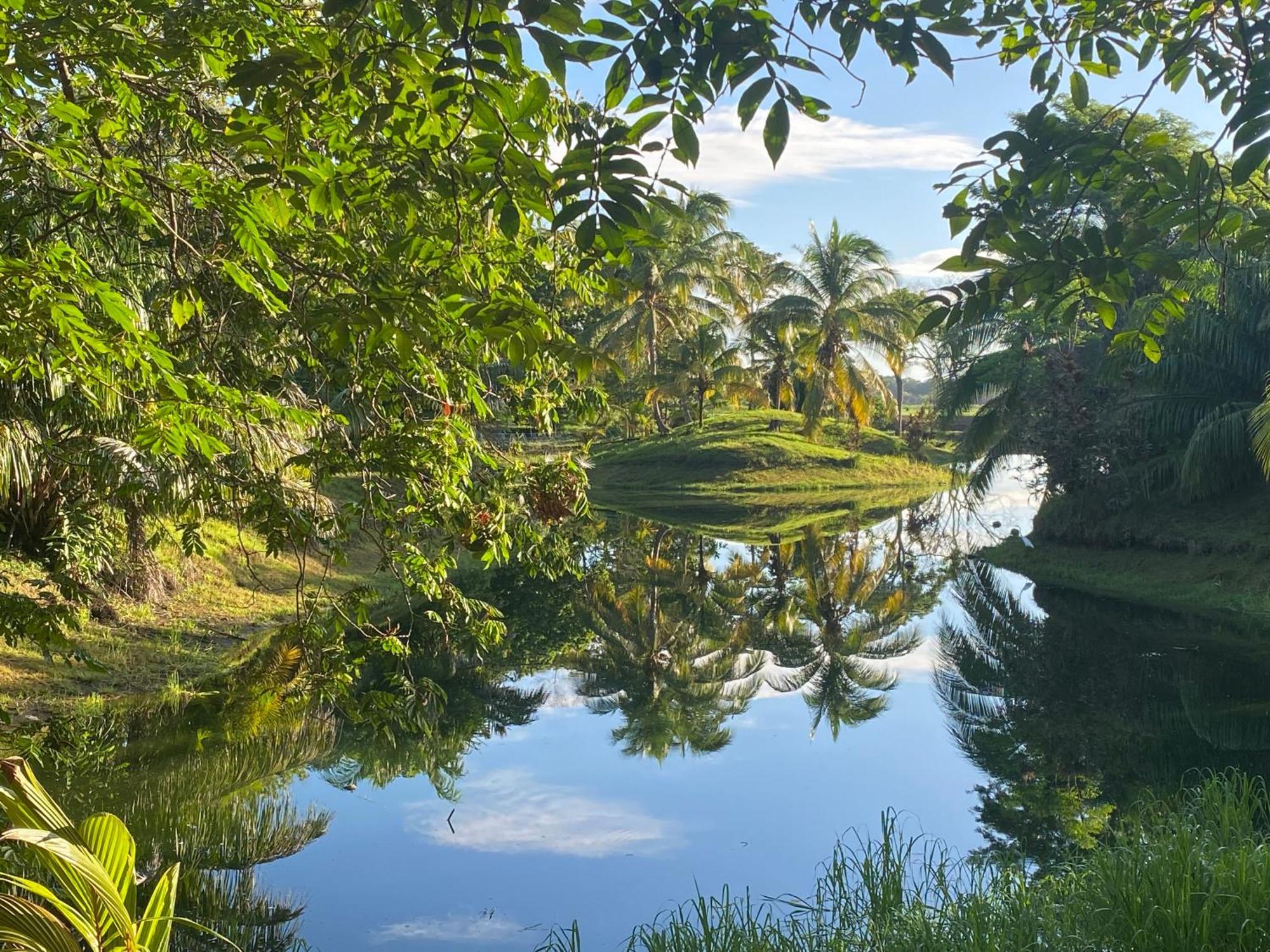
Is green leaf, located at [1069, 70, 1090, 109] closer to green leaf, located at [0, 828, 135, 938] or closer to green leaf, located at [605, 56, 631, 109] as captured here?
green leaf, located at [605, 56, 631, 109]

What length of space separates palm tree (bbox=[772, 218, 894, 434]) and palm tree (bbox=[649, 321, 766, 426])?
107 inches

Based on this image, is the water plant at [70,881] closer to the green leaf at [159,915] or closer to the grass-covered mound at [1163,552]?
the green leaf at [159,915]

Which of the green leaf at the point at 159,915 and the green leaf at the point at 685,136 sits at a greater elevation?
the green leaf at the point at 685,136

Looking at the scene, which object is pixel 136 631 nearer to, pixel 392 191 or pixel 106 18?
pixel 106 18

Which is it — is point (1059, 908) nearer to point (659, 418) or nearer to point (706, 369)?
point (706, 369)

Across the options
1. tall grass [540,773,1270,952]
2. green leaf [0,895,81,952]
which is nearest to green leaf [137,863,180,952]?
green leaf [0,895,81,952]

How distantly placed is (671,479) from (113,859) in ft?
117

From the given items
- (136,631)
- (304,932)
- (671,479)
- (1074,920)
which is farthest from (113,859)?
(671,479)

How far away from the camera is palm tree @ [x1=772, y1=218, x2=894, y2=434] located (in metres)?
36.6

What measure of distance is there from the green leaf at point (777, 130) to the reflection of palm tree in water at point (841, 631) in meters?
8.92

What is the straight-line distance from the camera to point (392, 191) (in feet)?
9.57

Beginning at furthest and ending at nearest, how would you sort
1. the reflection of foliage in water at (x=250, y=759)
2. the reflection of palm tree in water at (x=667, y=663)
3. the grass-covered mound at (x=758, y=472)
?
the grass-covered mound at (x=758, y=472) → the reflection of palm tree in water at (x=667, y=663) → the reflection of foliage in water at (x=250, y=759)

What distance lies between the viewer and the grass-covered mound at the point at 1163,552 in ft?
49.9

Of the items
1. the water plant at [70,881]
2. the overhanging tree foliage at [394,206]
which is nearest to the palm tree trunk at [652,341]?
the overhanging tree foliage at [394,206]
